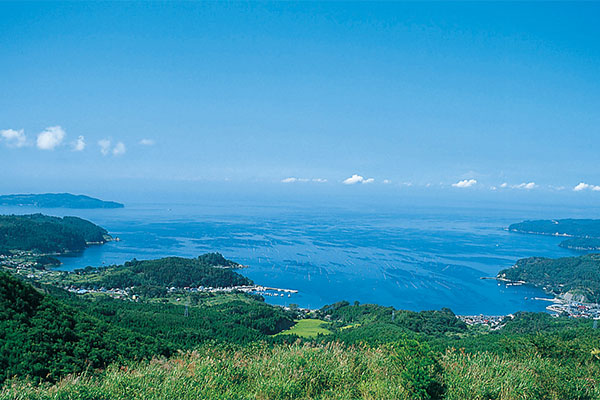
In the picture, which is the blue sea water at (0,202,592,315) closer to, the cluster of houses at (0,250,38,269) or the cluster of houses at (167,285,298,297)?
the cluster of houses at (167,285,298,297)

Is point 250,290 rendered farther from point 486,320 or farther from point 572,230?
point 572,230

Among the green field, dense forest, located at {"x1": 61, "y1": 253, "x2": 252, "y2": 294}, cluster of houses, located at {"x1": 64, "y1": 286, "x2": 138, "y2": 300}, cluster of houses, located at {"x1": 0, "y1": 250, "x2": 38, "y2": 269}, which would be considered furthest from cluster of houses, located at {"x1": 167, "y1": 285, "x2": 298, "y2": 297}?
cluster of houses, located at {"x1": 0, "y1": 250, "x2": 38, "y2": 269}

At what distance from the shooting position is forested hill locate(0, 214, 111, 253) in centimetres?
6056

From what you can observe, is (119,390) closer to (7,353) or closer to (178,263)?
(7,353)

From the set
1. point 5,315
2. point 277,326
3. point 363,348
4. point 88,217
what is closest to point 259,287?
point 277,326

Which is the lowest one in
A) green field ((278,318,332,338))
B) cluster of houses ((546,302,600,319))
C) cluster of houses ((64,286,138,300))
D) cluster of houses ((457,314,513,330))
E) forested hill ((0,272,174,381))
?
cluster of houses ((546,302,600,319))

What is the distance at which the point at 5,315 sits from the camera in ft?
33.1

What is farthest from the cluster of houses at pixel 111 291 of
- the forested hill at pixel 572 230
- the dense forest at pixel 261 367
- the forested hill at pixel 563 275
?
the forested hill at pixel 572 230

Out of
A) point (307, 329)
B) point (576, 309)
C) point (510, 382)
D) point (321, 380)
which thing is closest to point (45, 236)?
point (307, 329)

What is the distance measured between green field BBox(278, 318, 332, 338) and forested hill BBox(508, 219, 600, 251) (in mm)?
74774

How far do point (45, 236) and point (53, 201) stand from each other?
265 feet

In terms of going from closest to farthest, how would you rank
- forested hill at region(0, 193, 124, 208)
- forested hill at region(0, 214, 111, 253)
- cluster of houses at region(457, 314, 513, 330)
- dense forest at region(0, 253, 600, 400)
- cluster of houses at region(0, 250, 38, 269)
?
dense forest at region(0, 253, 600, 400)
cluster of houses at region(457, 314, 513, 330)
cluster of houses at region(0, 250, 38, 269)
forested hill at region(0, 214, 111, 253)
forested hill at region(0, 193, 124, 208)

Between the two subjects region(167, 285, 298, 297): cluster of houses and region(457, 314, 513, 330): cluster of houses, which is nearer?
region(457, 314, 513, 330): cluster of houses

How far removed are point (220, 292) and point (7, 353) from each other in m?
36.3
